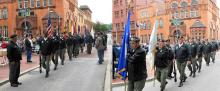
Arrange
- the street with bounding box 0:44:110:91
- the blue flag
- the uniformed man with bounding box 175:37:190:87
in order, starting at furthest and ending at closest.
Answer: the uniformed man with bounding box 175:37:190:87 < the street with bounding box 0:44:110:91 < the blue flag

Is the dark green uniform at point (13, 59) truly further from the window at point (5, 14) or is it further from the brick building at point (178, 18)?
the window at point (5, 14)

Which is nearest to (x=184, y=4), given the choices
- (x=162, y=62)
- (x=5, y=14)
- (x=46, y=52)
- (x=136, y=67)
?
(x=5, y=14)

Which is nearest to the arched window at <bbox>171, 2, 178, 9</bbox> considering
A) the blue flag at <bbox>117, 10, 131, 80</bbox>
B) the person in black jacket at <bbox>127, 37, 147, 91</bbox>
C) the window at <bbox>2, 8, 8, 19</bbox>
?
the window at <bbox>2, 8, 8, 19</bbox>

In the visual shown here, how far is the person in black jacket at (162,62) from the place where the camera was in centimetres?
1344

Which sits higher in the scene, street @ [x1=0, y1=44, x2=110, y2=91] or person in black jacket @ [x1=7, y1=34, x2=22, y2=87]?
person in black jacket @ [x1=7, y1=34, x2=22, y2=87]

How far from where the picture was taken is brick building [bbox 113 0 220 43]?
69562 mm

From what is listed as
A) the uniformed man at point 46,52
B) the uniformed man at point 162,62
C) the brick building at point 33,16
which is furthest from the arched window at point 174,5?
the uniformed man at point 162,62

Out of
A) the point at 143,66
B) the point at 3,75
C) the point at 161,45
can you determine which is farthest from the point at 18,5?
the point at 143,66

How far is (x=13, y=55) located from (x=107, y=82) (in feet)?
11.9

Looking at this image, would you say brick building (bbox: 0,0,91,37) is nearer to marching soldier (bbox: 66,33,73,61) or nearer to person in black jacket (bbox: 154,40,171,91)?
marching soldier (bbox: 66,33,73,61)

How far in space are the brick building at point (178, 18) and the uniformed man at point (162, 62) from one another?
5035 centimetres

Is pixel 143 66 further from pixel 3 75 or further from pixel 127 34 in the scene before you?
pixel 3 75

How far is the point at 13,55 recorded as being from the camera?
46.7 feet

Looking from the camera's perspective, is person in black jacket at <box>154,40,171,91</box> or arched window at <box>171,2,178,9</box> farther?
arched window at <box>171,2,178,9</box>
